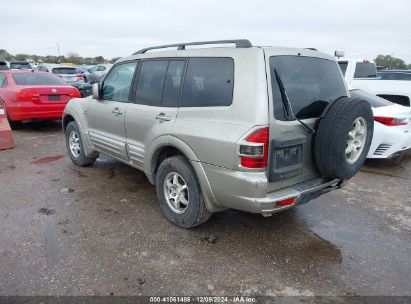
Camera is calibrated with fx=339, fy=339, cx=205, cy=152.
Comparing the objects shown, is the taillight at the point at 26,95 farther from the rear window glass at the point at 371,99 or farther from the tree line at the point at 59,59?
the tree line at the point at 59,59

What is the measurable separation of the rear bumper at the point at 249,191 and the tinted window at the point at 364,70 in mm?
7573

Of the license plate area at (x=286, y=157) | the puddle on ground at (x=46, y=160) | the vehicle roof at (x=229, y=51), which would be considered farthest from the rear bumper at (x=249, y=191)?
the puddle on ground at (x=46, y=160)

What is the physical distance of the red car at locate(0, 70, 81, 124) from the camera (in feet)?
25.6

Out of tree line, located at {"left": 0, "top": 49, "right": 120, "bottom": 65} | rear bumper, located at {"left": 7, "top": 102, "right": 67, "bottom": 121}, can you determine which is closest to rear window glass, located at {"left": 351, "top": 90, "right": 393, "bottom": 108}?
rear bumper, located at {"left": 7, "top": 102, "right": 67, "bottom": 121}

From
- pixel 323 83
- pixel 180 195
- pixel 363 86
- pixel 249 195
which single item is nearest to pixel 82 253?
pixel 180 195

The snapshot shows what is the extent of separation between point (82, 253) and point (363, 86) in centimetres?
725

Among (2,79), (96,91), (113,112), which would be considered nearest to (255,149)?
(113,112)

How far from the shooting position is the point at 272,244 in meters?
3.44

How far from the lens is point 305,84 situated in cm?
325

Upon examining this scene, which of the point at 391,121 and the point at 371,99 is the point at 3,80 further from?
the point at 391,121

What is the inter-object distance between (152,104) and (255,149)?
152cm

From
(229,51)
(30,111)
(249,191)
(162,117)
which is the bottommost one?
(30,111)

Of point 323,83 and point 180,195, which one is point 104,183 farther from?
point 323,83

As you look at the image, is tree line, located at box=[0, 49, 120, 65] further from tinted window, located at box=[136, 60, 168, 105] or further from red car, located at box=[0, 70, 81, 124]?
tinted window, located at box=[136, 60, 168, 105]
